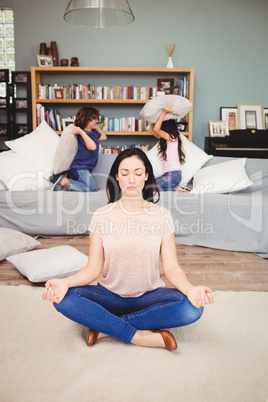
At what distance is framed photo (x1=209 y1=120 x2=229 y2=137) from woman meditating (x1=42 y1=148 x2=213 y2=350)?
3883mm


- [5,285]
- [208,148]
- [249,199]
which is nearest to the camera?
[5,285]

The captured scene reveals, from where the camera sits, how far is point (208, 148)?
506cm

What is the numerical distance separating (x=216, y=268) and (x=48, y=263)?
40.8 inches

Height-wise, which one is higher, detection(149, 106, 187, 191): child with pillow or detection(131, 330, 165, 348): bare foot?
detection(149, 106, 187, 191): child with pillow

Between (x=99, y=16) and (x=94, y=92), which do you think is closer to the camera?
(x=99, y=16)

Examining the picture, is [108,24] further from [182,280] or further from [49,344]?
[49,344]

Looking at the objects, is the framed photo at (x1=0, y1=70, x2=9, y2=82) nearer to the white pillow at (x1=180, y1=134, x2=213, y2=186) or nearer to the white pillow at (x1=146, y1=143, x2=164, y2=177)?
the white pillow at (x1=146, y1=143, x2=164, y2=177)

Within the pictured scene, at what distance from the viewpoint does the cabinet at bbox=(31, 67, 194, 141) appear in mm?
4910

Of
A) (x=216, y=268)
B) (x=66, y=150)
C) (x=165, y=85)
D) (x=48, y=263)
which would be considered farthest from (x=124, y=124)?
(x=48, y=263)

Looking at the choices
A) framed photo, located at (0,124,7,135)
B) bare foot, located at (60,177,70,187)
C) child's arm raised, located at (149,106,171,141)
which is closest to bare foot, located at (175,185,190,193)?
child's arm raised, located at (149,106,171,141)

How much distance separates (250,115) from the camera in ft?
17.1

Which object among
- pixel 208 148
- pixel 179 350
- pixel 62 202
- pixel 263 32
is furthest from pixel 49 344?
pixel 263 32

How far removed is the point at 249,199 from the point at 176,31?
130 inches

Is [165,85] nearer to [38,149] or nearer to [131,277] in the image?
[38,149]
